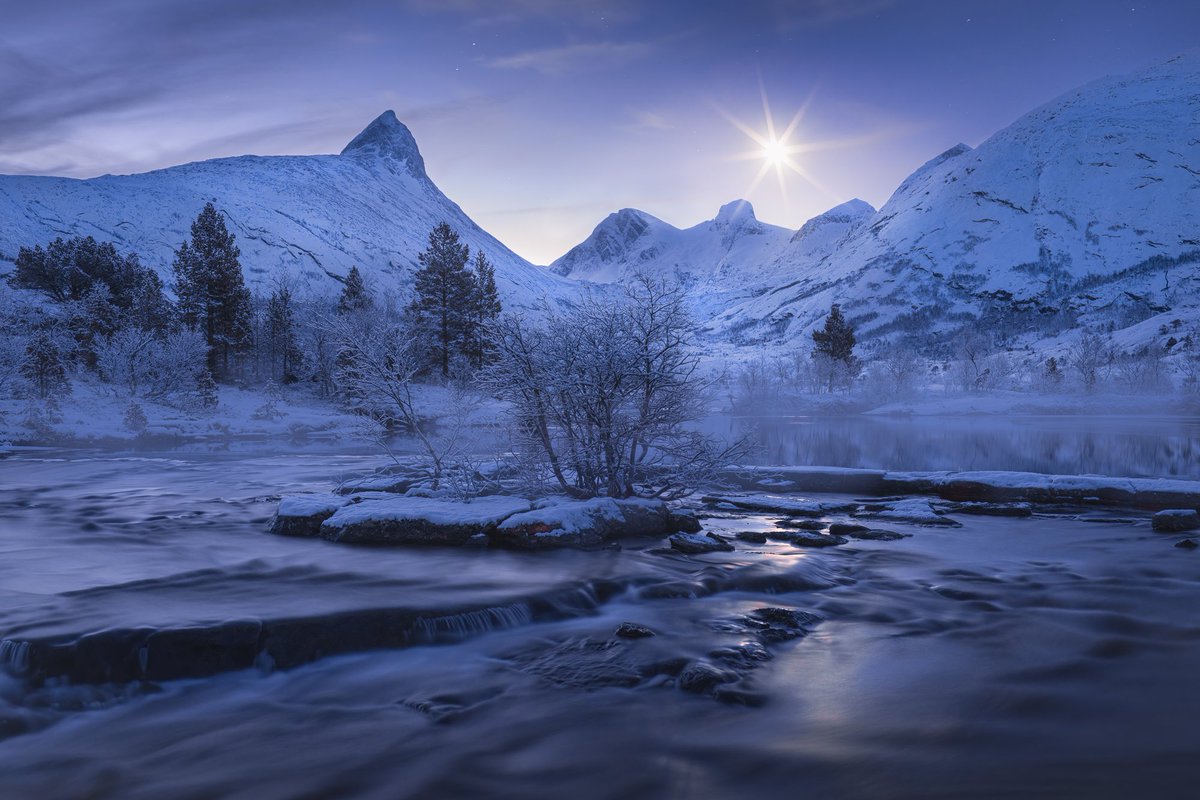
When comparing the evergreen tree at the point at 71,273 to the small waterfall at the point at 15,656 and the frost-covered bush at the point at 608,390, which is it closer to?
the frost-covered bush at the point at 608,390

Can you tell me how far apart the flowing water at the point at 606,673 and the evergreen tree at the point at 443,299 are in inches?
2026

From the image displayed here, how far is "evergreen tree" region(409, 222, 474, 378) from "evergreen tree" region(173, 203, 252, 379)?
16.1 meters

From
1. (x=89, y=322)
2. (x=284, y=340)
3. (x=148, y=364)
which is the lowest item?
(x=148, y=364)

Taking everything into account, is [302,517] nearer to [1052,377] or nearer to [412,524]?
[412,524]

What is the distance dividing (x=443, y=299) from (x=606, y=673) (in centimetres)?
5958

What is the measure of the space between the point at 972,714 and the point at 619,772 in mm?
3413

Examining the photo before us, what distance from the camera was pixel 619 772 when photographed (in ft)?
18.6

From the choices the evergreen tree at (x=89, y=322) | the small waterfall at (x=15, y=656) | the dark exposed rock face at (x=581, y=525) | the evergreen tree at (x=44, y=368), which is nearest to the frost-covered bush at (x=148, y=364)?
the evergreen tree at (x=89, y=322)

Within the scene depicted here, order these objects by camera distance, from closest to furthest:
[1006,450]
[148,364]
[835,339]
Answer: [1006,450] < [148,364] < [835,339]

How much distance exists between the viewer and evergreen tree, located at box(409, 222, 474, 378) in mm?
63906

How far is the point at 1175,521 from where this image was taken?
48.2 ft

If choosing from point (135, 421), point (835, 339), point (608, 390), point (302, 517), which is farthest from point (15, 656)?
point (835, 339)

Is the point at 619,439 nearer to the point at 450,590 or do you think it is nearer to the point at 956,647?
the point at 450,590

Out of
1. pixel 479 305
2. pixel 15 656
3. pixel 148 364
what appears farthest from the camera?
pixel 479 305
